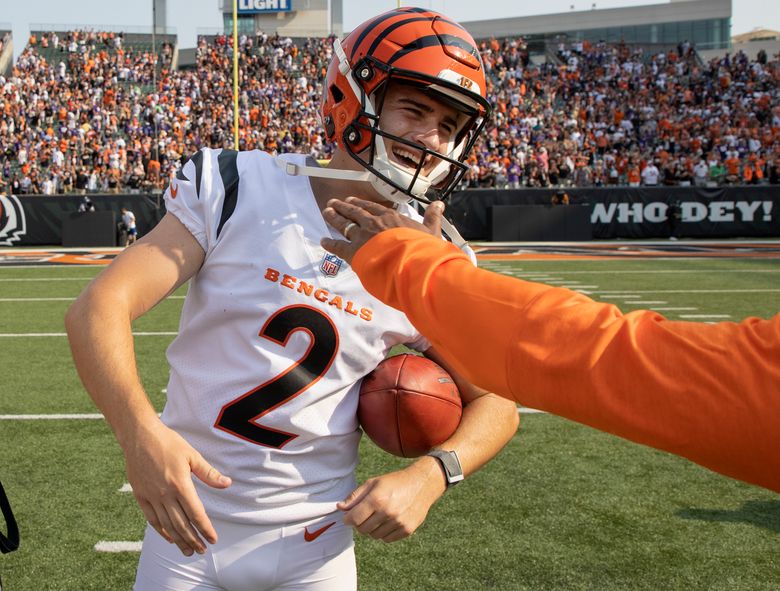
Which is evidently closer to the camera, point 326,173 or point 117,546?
point 326,173

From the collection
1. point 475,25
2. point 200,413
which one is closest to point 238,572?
point 200,413

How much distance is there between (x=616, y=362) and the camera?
3.37ft

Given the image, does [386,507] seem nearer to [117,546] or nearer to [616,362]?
[616,362]

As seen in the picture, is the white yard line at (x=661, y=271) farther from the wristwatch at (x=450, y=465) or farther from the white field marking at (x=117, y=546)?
the wristwatch at (x=450, y=465)

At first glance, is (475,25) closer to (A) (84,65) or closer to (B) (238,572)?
(A) (84,65)

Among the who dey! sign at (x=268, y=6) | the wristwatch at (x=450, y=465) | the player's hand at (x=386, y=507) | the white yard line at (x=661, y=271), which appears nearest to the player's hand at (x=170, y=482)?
the player's hand at (x=386, y=507)

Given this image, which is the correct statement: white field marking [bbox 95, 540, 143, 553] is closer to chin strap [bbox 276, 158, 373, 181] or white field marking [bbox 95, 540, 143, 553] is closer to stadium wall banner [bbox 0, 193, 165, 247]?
chin strap [bbox 276, 158, 373, 181]

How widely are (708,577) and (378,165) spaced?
2356mm

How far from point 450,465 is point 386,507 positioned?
238 mm

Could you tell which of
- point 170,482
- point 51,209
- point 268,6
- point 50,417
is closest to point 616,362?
point 170,482

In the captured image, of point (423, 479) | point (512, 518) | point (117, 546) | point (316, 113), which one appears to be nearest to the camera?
point (423, 479)

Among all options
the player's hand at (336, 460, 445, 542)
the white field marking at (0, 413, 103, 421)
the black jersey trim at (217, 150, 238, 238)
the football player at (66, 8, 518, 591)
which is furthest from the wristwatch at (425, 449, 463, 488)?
the white field marking at (0, 413, 103, 421)

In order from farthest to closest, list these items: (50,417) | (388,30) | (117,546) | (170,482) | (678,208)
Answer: (678,208) < (50,417) < (117,546) < (388,30) < (170,482)

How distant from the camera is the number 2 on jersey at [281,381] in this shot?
74.0 inches
